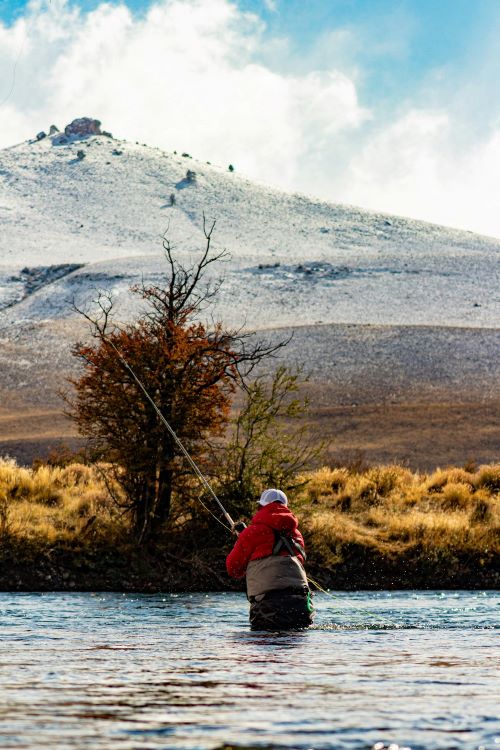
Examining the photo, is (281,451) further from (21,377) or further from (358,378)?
(21,377)

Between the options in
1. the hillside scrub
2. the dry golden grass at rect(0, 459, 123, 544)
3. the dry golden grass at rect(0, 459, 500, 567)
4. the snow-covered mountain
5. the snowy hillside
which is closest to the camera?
the hillside scrub

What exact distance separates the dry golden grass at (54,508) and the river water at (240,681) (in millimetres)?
4291

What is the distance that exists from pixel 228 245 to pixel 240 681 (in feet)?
389

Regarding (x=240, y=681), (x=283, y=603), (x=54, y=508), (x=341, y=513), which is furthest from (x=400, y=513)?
(x=240, y=681)

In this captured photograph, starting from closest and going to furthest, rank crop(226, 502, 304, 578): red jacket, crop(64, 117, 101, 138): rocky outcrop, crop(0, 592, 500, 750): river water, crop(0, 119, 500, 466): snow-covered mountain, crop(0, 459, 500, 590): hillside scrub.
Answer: crop(0, 592, 500, 750): river water < crop(226, 502, 304, 578): red jacket < crop(0, 459, 500, 590): hillside scrub < crop(0, 119, 500, 466): snow-covered mountain < crop(64, 117, 101, 138): rocky outcrop

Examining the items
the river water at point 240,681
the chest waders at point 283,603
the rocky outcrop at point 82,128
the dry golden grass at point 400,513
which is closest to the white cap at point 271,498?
the chest waders at point 283,603

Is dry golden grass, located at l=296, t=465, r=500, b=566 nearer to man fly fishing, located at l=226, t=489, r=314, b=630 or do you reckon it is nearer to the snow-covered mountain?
man fly fishing, located at l=226, t=489, r=314, b=630

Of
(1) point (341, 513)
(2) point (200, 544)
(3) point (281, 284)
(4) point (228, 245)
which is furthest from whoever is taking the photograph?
(4) point (228, 245)

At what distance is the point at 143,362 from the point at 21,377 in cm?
5257

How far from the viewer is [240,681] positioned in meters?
7.64

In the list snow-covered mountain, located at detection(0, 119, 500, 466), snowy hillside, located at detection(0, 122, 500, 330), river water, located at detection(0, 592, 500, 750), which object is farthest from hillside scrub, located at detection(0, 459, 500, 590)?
snowy hillside, located at detection(0, 122, 500, 330)

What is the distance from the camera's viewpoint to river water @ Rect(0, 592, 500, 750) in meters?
5.54

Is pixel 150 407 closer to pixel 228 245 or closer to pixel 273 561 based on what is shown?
pixel 273 561

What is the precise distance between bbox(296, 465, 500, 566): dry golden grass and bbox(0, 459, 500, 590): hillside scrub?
0.09 ft
